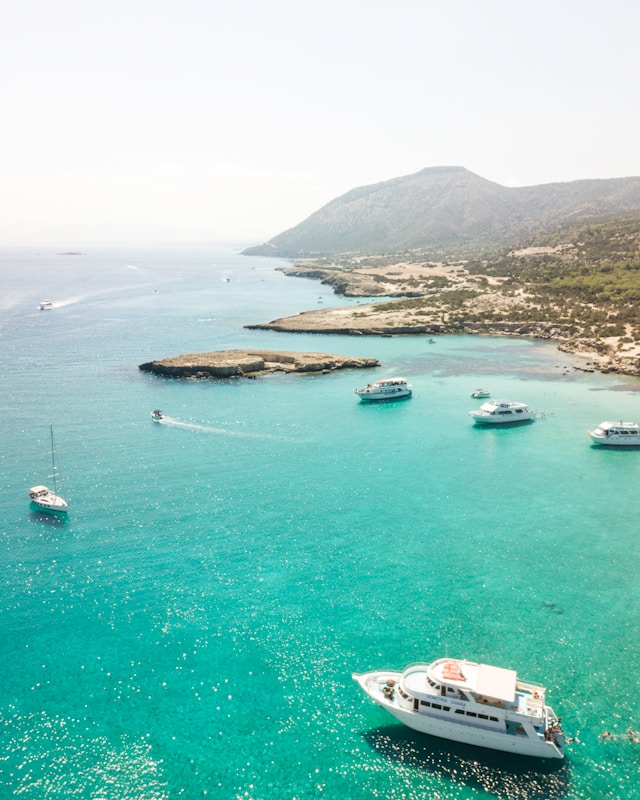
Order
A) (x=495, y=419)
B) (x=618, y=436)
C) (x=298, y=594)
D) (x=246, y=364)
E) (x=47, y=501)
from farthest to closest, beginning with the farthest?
(x=246, y=364)
(x=495, y=419)
(x=618, y=436)
(x=47, y=501)
(x=298, y=594)

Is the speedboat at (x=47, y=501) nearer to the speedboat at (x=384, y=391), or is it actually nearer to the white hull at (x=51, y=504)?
the white hull at (x=51, y=504)

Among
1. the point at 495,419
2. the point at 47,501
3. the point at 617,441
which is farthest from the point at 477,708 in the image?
the point at 495,419

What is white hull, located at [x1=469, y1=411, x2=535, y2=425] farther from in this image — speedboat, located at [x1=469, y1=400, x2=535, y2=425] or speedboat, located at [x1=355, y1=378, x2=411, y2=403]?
speedboat, located at [x1=355, y1=378, x2=411, y2=403]

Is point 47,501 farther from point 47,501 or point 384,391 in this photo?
→ point 384,391

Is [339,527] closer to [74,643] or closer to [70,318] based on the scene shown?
[74,643]

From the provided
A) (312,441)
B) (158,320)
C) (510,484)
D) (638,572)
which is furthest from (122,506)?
(158,320)

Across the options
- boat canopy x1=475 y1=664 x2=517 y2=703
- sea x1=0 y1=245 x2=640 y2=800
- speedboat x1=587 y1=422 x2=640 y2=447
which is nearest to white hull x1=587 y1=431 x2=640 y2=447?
speedboat x1=587 y1=422 x2=640 y2=447

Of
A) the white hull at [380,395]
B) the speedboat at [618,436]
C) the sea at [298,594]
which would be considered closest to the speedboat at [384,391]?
the white hull at [380,395]
